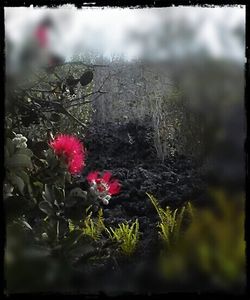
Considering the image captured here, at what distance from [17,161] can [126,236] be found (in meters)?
0.76

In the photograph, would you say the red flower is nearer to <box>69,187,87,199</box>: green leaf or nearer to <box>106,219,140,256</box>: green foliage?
<box>69,187,87,199</box>: green leaf

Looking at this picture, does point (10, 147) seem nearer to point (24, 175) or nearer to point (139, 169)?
point (24, 175)

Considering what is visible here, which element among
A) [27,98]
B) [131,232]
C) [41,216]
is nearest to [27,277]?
[41,216]

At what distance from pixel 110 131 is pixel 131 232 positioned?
1.31ft

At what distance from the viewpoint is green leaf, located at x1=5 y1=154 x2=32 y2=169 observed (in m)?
1.28

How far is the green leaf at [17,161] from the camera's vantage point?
50.2 inches

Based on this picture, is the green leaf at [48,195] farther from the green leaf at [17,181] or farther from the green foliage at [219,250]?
the green foliage at [219,250]

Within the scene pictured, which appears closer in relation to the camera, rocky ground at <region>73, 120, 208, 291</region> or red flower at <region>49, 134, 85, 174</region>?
red flower at <region>49, 134, 85, 174</region>

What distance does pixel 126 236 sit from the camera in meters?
1.94

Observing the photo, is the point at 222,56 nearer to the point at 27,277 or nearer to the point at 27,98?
the point at 27,277

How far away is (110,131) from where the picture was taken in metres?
1.98

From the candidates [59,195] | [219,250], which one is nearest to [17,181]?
[59,195]

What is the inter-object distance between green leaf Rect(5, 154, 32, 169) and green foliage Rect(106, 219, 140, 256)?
0.58 meters

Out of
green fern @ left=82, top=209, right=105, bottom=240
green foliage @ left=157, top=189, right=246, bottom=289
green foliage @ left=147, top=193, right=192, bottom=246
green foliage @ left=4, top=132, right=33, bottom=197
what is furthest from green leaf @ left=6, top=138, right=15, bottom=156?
green fern @ left=82, top=209, right=105, bottom=240
